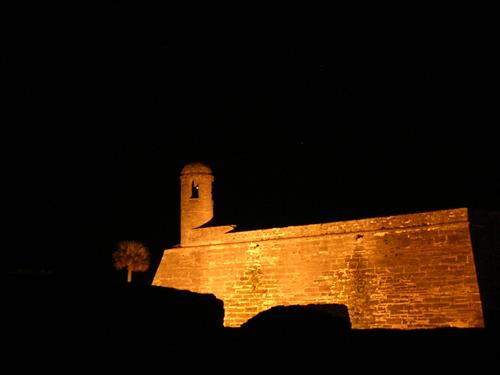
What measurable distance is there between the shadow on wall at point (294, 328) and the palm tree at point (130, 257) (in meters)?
25.4

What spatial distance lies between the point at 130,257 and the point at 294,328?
26.2 metres

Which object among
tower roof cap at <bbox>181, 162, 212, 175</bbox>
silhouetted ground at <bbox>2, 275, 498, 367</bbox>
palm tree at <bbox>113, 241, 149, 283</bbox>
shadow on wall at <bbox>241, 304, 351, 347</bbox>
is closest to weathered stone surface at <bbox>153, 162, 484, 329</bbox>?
tower roof cap at <bbox>181, 162, 212, 175</bbox>

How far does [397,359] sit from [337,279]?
11.6 metres

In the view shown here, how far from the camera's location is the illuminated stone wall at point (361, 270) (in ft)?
44.7

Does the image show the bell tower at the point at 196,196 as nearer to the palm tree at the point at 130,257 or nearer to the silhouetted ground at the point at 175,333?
the palm tree at the point at 130,257

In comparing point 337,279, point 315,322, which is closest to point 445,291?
point 337,279

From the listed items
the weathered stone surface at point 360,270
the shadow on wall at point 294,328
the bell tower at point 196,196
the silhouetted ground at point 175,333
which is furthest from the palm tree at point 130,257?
the silhouetted ground at point 175,333

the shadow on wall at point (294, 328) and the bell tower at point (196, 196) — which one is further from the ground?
the bell tower at point (196, 196)

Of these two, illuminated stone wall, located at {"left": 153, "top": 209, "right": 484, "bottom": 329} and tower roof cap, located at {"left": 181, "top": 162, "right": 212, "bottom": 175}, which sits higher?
tower roof cap, located at {"left": 181, "top": 162, "right": 212, "bottom": 175}

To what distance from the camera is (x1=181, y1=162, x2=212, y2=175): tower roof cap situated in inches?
838

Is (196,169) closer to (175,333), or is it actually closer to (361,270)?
(361,270)

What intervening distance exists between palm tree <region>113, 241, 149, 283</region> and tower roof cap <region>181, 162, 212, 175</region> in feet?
33.3

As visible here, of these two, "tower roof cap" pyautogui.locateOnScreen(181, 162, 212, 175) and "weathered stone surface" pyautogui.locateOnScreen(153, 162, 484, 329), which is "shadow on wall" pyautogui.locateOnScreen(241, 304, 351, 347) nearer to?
"weathered stone surface" pyautogui.locateOnScreen(153, 162, 484, 329)

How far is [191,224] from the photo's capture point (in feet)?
68.4
